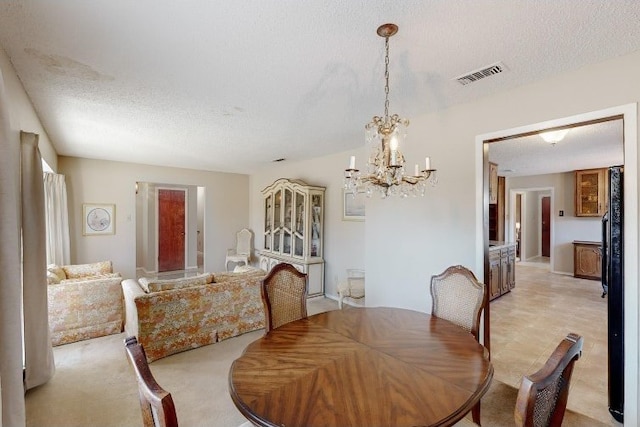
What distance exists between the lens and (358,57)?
6.42 feet

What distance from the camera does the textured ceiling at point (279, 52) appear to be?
1508 millimetres

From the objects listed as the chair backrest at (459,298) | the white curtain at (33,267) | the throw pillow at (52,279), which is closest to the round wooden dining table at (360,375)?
the chair backrest at (459,298)

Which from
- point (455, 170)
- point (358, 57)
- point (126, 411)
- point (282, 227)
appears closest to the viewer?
point (358, 57)

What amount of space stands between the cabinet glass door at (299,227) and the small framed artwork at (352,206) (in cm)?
82

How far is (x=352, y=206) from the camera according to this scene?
4785 mm

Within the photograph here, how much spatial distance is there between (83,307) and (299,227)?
3.15 m

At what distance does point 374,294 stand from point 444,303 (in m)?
1.28

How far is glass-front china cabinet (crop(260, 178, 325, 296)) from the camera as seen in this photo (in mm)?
5109

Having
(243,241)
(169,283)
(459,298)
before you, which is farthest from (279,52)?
(243,241)

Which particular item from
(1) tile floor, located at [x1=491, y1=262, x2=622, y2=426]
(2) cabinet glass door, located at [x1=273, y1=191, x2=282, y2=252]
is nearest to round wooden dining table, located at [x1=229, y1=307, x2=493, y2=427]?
(1) tile floor, located at [x1=491, y1=262, x2=622, y2=426]

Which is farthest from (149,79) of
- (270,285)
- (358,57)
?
(270,285)

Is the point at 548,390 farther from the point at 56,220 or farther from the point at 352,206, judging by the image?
the point at 56,220

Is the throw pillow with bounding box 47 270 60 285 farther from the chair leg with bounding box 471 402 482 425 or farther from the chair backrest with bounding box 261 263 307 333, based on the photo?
the chair leg with bounding box 471 402 482 425

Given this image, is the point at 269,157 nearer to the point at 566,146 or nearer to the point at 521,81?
the point at 521,81
